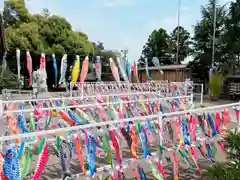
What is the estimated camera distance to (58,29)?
16859 mm

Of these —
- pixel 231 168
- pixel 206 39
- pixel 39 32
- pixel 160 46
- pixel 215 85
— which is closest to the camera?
pixel 231 168

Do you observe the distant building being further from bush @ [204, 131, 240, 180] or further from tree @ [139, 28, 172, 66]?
bush @ [204, 131, 240, 180]

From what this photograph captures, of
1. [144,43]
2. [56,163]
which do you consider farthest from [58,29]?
[56,163]

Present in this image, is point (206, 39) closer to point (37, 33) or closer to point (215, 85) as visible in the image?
point (215, 85)

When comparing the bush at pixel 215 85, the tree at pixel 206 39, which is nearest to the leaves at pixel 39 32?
the tree at pixel 206 39

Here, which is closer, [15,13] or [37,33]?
[37,33]

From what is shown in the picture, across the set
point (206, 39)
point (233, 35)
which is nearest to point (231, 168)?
point (233, 35)

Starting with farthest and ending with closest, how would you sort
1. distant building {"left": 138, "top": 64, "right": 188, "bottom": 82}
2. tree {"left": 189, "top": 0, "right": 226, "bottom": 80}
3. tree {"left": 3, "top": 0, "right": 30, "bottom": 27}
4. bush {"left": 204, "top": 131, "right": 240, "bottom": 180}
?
distant building {"left": 138, "top": 64, "right": 188, "bottom": 82} → tree {"left": 3, "top": 0, "right": 30, "bottom": 27} → tree {"left": 189, "top": 0, "right": 226, "bottom": 80} → bush {"left": 204, "top": 131, "right": 240, "bottom": 180}

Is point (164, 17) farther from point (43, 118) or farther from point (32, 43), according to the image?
point (43, 118)

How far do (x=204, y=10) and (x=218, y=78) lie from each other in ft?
22.5

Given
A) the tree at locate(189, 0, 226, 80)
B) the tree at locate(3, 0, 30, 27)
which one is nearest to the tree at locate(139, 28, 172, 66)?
the tree at locate(189, 0, 226, 80)

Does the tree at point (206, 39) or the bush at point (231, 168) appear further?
the tree at point (206, 39)

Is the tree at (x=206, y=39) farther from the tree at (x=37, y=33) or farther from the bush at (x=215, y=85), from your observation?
the tree at (x=37, y=33)

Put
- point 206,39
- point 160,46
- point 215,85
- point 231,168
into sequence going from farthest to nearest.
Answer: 1. point 160,46
2. point 206,39
3. point 215,85
4. point 231,168
